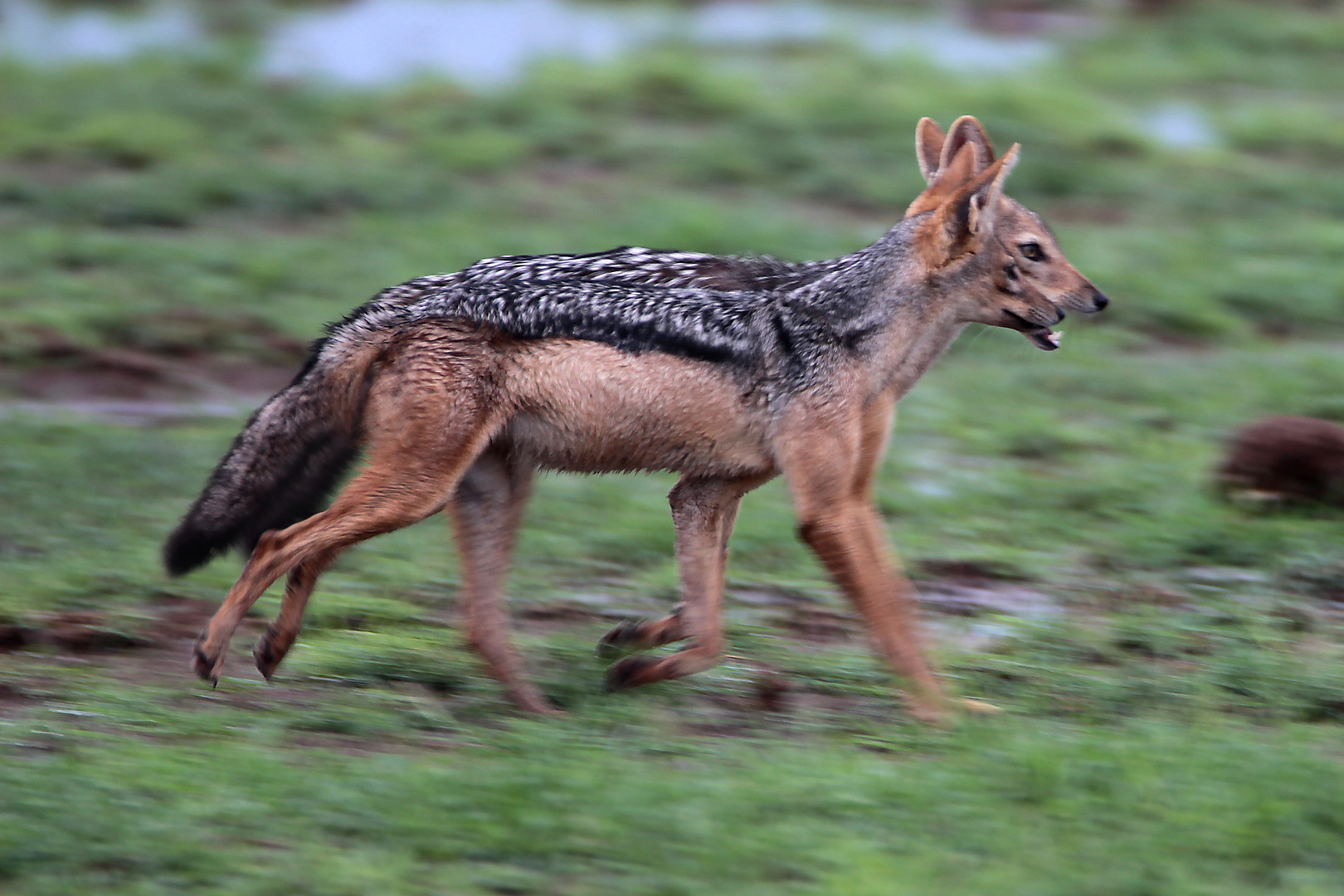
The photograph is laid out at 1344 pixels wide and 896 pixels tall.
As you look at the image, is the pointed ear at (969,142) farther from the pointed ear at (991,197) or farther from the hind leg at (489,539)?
the hind leg at (489,539)

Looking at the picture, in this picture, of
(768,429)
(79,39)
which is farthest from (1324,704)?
(79,39)

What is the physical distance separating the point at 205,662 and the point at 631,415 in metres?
1.48

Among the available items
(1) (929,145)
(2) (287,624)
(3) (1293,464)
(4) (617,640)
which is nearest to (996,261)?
(1) (929,145)

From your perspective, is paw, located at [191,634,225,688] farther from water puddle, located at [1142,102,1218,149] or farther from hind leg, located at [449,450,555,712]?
water puddle, located at [1142,102,1218,149]

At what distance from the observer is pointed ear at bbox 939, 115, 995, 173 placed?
5.68 metres

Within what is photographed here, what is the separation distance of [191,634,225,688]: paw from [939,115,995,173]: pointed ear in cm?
292

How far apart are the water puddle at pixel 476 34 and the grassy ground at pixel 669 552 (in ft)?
2.36

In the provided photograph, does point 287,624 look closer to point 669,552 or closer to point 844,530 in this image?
point 844,530

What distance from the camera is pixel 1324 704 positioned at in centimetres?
504

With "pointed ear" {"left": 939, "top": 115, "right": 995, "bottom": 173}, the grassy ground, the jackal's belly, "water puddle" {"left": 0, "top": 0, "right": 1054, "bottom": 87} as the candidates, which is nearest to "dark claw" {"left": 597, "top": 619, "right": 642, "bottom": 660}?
the grassy ground

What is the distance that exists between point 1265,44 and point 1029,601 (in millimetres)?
10825

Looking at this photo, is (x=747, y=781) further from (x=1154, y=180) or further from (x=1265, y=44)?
(x=1265, y=44)

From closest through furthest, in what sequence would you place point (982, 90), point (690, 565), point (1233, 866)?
point (1233, 866), point (690, 565), point (982, 90)

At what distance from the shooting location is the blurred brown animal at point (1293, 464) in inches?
271
